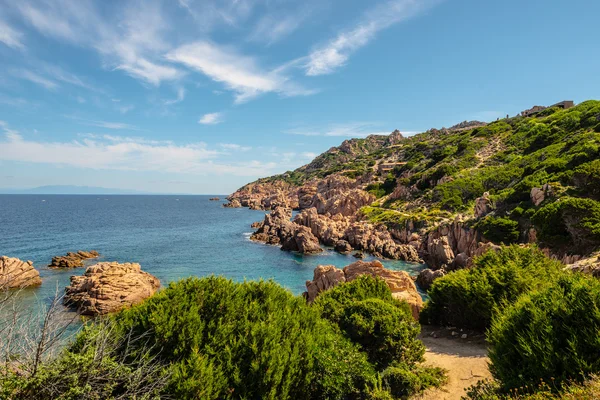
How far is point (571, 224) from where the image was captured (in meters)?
25.5

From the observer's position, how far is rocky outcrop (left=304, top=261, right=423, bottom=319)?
20172mm

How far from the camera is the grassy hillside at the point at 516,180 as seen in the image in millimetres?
27062

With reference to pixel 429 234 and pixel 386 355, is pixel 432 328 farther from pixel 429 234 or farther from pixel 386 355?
pixel 429 234

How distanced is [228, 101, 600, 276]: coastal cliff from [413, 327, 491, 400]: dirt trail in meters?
16.5

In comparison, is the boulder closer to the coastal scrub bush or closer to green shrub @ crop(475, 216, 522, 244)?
green shrub @ crop(475, 216, 522, 244)

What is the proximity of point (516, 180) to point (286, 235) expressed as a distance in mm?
38781

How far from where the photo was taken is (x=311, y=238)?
54531 millimetres

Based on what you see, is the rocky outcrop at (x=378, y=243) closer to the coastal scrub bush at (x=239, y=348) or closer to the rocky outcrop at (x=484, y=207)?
the rocky outcrop at (x=484, y=207)

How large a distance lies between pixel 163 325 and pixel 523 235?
3659cm

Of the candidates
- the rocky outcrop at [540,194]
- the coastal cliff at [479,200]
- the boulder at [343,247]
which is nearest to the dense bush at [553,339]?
the coastal cliff at [479,200]

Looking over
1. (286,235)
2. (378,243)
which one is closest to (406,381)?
(378,243)

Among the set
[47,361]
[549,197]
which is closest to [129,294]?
[47,361]

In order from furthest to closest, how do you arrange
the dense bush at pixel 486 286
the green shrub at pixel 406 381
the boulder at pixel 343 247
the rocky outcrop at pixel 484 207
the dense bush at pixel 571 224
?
the boulder at pixel 343 247 < the rocky outcrop at pixel 484 207 < the dense bush at pixel 571 224 < the dense bush at pixel 486 286 < the green shrub at pixel 406 381

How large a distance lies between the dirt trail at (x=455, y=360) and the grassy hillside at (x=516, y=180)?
18.2 m
